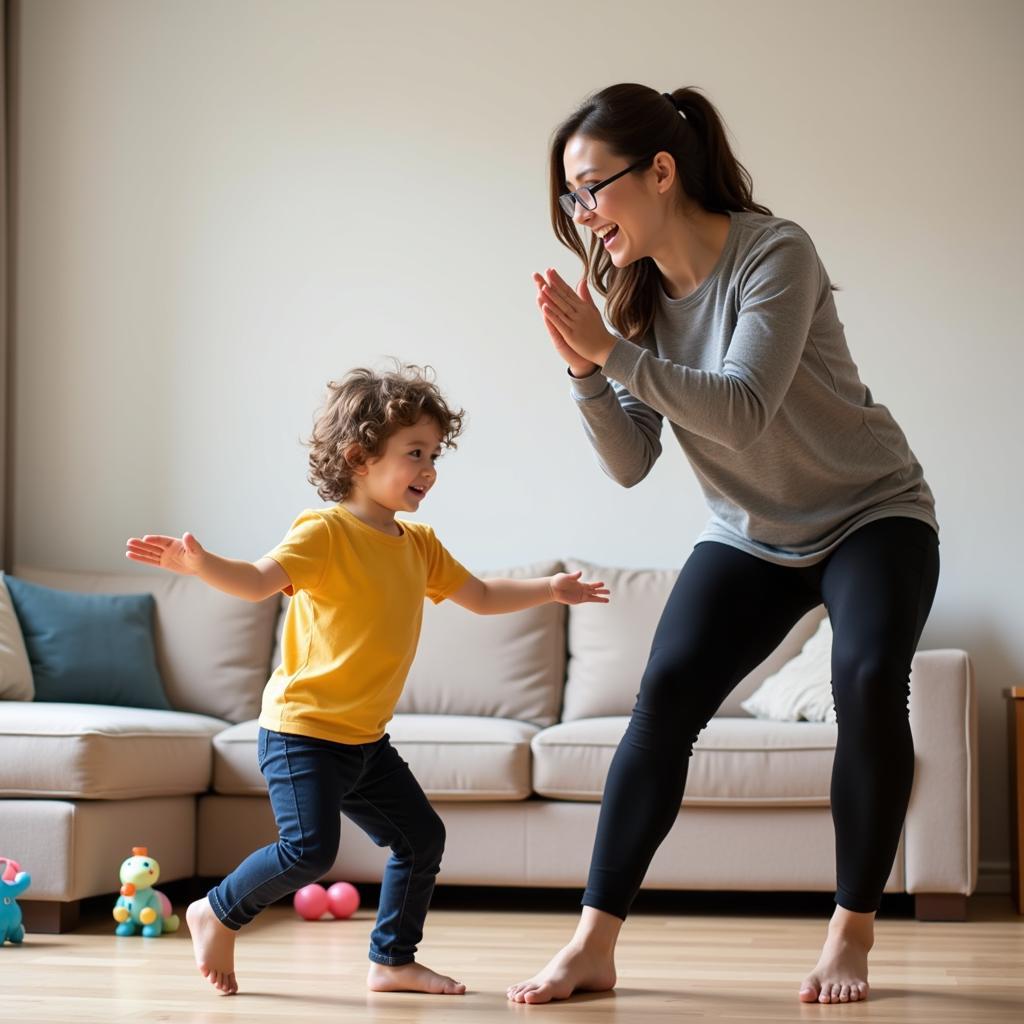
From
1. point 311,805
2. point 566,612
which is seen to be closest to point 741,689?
point 566,612

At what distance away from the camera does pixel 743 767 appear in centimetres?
318

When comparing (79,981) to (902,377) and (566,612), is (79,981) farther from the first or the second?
(902,377)

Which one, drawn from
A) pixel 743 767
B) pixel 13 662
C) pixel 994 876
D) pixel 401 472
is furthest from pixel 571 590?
pixel 994 876

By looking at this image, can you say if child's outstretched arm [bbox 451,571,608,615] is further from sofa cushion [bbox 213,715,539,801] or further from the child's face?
sofa cushion [bbox 213,715,539,801]

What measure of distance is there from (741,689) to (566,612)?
580 millimetres

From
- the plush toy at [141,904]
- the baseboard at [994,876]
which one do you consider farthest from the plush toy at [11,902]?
the baseboard at [994,876]

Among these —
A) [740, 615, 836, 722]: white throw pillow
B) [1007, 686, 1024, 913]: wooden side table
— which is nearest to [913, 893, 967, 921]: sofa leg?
[1007, 686, 1024, 913]: wooden side table

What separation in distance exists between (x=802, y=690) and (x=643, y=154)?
1755 millimetres

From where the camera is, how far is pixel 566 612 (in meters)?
3.98

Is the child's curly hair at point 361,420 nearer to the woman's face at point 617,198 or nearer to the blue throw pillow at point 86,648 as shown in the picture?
the woman's face at point 617,198

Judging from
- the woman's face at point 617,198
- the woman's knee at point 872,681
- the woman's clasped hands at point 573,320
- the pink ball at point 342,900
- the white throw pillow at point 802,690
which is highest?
the woman's face at point 617,198

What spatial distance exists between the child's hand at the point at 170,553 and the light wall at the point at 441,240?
7.62ft

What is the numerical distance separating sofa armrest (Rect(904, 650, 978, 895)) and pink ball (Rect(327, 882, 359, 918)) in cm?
126

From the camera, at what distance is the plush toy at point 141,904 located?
285cm
